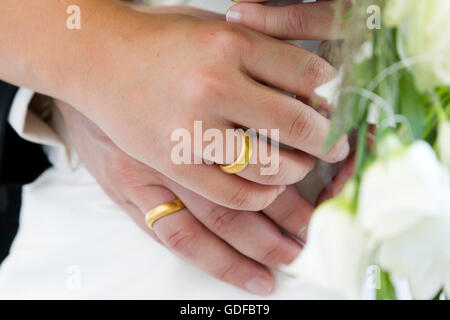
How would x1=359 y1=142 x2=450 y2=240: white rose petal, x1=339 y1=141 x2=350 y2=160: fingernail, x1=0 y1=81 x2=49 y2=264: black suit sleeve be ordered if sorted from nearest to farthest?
x1=359 y1=142 x2=450 y2=240: white rose petal
x1=339 y1=141 x2=350 y2=160: fingernail
x1=0 y1=81 x2=49 y2=264: black suit sleeve

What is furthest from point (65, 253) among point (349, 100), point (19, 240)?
point (349, 100)

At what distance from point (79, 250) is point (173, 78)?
259 millimetres

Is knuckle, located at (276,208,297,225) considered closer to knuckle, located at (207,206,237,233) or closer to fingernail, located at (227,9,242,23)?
knuckle, located at (207,206,237,233)

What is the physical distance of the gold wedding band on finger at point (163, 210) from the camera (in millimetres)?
511

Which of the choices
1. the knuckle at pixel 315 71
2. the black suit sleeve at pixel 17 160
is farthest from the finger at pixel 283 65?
the black suit sleeve at pixel 17 160

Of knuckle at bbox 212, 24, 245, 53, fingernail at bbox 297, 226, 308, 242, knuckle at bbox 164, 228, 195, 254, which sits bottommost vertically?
knuckle at bbox 164, 228, 195, 254

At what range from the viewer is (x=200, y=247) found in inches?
20.5

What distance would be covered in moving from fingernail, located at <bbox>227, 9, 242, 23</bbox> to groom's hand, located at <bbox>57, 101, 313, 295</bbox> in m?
0.16

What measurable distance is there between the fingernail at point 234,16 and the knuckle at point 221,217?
0.57 feet

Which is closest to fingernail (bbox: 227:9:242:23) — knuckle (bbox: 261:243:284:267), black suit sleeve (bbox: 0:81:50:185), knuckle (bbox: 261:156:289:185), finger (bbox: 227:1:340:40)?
finger (bbox: 227:1:340:40)

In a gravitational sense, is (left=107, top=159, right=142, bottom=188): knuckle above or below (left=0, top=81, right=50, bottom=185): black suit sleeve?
above

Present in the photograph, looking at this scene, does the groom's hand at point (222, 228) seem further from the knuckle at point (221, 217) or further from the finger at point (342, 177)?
the finger at point (342, 177)

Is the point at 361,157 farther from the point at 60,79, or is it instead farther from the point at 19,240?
the point at 19,240

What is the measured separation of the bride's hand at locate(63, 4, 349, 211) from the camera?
392mm
